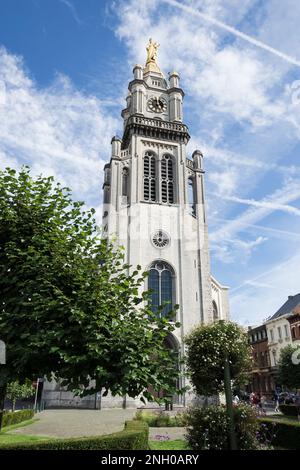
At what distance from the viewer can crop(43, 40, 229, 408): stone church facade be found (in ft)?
116

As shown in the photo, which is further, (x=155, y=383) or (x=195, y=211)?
(x=195, y=211)

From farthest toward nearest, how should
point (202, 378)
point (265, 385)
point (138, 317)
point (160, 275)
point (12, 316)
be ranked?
point (265, 385) < point (160, 275) < point (202, 378) < point (138, 317) < point (12, 316)

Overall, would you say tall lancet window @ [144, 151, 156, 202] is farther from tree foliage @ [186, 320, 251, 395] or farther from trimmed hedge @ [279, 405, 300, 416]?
tree foliage @ [186, 320, 251, 395]

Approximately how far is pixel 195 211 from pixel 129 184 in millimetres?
7921

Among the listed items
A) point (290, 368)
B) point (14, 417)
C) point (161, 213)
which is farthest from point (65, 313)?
point (161, 213)

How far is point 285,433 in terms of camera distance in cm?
→ 1348

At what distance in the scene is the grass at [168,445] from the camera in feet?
39.9

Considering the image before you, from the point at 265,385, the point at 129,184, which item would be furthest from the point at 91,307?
the point at 265,385

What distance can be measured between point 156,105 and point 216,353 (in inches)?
1547

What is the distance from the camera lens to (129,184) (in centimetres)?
3947

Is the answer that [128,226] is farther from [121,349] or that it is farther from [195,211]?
[121,349]

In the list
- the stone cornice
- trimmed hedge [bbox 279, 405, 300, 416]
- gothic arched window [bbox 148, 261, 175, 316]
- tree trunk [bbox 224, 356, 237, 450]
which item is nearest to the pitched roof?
gothic arched window [bbox 148, 261, 175, 316]

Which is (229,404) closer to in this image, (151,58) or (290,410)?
(290,410)

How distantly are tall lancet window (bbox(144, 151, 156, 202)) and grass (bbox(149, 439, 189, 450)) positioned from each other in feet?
93.2
